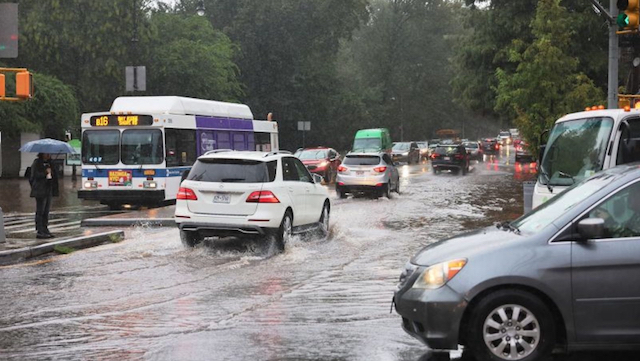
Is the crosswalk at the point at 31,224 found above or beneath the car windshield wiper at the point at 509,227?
beneath

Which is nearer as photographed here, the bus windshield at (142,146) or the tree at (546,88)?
the bus windshield at (142,146)

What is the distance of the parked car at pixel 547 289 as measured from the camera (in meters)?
6.44

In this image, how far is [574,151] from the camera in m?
12.3

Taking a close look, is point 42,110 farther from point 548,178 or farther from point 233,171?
point 548,178

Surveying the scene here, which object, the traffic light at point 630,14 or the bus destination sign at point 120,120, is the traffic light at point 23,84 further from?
the traffic light at point 630,14

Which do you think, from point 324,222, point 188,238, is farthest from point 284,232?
point 324,222

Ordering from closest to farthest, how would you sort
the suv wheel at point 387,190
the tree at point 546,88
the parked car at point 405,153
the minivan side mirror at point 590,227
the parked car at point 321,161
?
the minivan side mirror at point 590,227, the tree at point 546,88, the suv wheel at point 387,190, the parked car at point 321,161, the parked car at point 405,153

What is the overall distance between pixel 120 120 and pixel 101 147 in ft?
3.17

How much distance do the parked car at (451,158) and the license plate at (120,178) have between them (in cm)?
2740

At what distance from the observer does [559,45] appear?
27.3m

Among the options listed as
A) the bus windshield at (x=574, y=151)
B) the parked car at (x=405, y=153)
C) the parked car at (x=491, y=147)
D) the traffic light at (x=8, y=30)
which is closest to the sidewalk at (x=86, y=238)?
the traffic light at (x=8, y=30)

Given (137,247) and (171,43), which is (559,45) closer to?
(137,247)

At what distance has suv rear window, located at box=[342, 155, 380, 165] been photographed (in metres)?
28.6

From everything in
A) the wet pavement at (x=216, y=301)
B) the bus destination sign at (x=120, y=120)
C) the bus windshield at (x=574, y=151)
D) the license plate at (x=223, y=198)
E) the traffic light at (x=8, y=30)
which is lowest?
the wet pavement at (x=216, y=301)
